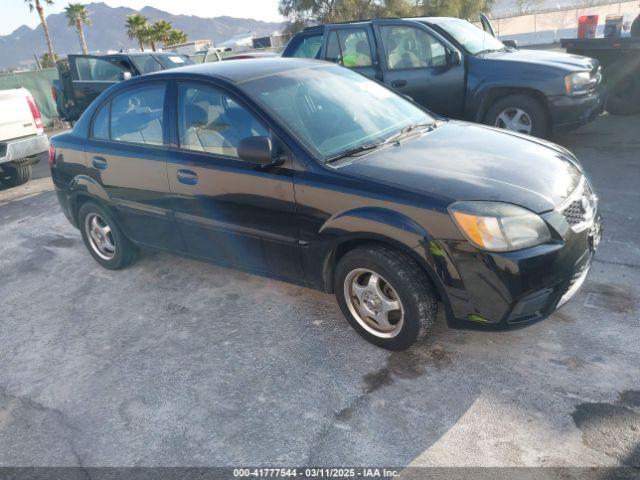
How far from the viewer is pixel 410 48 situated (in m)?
7.34

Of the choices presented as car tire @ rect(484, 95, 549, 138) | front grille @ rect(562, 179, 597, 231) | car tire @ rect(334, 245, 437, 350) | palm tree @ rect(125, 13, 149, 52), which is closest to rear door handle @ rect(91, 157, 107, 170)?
car tire @ rect(334, 245, 437, 350)

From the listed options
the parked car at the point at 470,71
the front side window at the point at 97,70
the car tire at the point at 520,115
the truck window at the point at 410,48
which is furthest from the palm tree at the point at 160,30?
the car tire at the point at 520,115

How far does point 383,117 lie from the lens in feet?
12.9

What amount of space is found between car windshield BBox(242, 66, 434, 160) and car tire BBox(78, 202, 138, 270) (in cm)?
195

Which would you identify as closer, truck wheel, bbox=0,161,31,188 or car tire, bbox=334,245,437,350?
car tire, bbox=334,245,437,350

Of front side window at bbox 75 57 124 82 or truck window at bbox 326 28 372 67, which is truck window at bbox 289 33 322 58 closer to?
truck window at bbox 326 28 372 67

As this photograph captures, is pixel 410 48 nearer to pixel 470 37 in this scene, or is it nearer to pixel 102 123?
pixel 470 37

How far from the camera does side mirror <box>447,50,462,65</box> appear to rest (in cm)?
696

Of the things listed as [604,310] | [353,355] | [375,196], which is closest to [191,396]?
[353,355]

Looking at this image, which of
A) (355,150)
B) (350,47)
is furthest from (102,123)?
(350,47)

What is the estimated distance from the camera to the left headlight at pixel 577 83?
21.4 feet

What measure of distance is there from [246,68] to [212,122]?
551 mm

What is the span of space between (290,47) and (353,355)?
6.08m

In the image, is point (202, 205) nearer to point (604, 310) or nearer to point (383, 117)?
point (383, 117)
